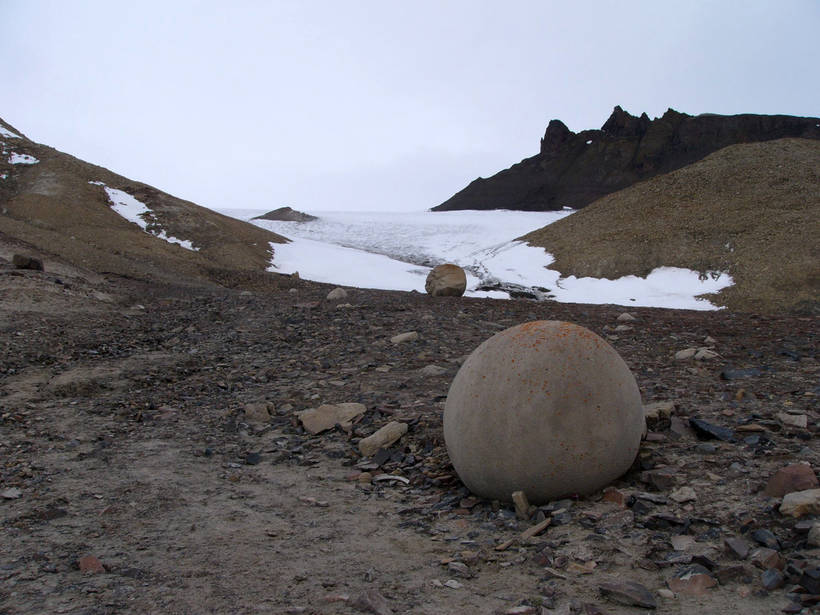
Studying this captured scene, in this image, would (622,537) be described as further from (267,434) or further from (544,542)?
(267,434)

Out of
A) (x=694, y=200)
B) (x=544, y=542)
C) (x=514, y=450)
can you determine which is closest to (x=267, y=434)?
(x=514, y=450)

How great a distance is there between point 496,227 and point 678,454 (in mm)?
43153

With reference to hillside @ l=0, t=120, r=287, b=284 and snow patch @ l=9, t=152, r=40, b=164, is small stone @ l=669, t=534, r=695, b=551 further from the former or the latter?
snow patch @ l=9, t=152, r=40, b=164

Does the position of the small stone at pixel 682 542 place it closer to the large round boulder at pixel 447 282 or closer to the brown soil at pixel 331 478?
the brown soil at pixel 331 478

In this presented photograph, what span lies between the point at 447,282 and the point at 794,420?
435 inches

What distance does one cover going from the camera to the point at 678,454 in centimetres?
467

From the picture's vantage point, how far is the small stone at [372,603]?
2.91 metres

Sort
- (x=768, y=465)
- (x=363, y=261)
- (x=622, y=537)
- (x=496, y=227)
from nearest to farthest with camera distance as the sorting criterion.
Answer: (x=622, y=537) → (x=768, y=465) → (x=363, y=261) → (x=496, y=227)

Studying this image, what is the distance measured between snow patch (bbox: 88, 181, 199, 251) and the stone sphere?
24990mm

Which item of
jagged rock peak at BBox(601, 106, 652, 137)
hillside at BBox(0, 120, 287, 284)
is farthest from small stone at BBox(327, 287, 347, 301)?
jagged rock peak at BBox(601, 106, 652, 137)

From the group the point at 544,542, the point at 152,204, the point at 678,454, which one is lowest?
the point at 544,542

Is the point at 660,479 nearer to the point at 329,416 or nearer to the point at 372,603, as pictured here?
the point at 372,603

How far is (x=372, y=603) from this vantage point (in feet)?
9.72

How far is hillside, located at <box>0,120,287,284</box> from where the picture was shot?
1923cm
